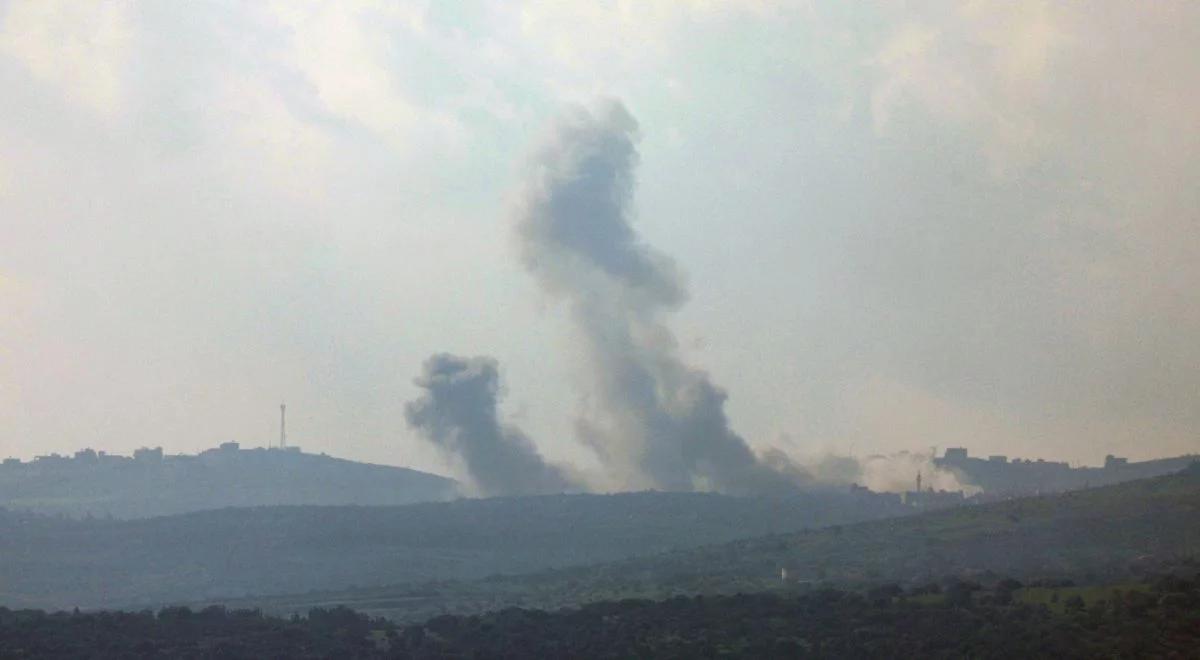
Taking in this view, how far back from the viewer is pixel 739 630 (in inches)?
3482

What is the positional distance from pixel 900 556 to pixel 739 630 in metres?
58.1

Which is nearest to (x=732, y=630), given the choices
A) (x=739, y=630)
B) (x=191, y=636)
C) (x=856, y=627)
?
(x=739, y=630)

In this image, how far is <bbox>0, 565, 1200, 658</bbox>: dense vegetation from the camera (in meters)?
79.4

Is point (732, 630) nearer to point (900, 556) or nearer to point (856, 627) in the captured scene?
point (856, 627)

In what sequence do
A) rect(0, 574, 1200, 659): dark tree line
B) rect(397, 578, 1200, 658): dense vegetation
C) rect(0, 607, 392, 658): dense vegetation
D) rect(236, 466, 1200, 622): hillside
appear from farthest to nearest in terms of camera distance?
A: rect(236, 466, 1200, 622): hillside < rect(0, 607, 392, 658): dense vegetation < rect(0, 574, 1200, 659): dark tree line < rect(397, 578, 1200, 658): dense vegetation

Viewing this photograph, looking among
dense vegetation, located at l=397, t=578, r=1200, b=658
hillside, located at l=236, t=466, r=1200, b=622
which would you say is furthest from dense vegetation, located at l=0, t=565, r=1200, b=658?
hillside, located at l=236, t=466, r=1200, b=622

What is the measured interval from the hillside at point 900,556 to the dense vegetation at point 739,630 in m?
23.1

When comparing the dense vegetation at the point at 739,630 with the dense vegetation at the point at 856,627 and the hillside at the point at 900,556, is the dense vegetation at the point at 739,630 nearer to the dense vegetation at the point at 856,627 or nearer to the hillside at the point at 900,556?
the dense vegetation at the point at 856,627

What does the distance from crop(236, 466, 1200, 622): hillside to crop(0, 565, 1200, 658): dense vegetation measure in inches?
910

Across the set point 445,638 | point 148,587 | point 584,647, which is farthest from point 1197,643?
point 148,587

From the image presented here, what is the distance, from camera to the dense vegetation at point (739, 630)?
261 ft

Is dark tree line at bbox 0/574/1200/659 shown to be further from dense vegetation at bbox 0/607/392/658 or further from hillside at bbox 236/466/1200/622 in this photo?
hillside at bbox 236/466/1200/622

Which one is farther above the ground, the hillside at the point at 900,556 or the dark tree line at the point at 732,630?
the hillside at the point at 900,556

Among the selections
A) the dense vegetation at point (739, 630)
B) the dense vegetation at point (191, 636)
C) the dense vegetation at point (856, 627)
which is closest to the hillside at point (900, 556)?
the dense vegetation at point (191, 636)
